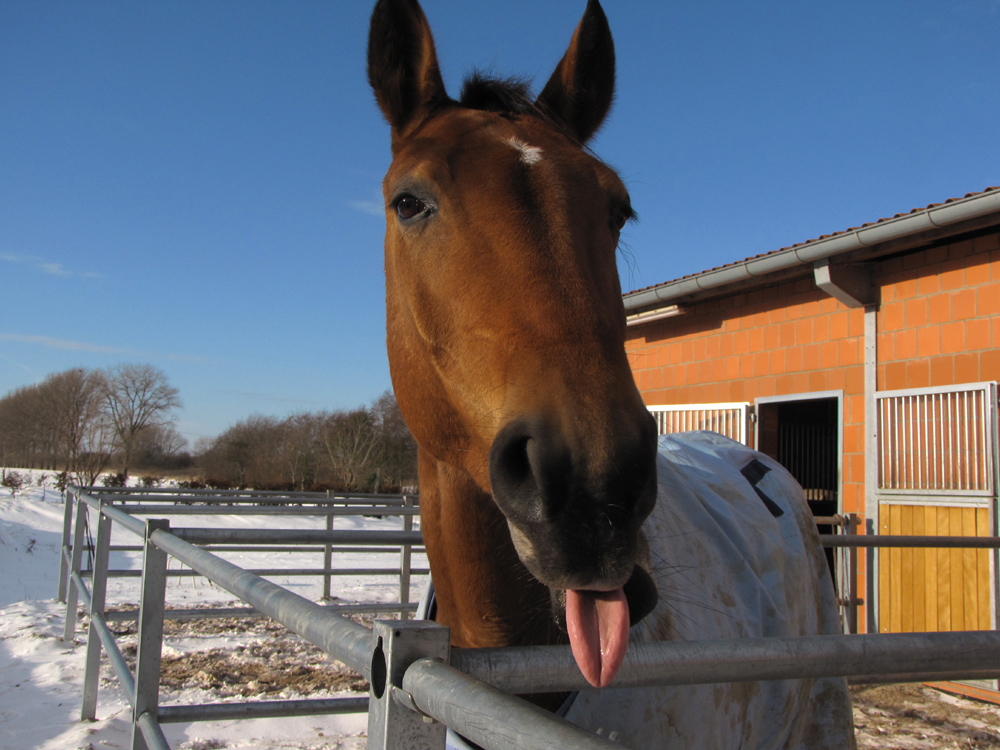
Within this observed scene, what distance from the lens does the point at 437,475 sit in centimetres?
174

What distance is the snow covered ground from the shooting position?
3.70 metres

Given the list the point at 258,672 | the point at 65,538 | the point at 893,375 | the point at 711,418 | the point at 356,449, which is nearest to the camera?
the point at 258,672

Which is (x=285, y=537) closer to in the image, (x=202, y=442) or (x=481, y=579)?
(x=481, y=579)

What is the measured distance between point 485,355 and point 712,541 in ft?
3.84

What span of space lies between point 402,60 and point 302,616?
1593 millimetres

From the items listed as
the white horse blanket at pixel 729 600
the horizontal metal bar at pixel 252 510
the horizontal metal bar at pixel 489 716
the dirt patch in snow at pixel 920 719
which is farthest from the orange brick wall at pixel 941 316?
the horizontal metal bar at pixel 489 716

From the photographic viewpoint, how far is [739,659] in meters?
0.91

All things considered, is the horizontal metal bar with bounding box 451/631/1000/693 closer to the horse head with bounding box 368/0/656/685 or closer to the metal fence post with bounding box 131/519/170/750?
the horse head with bounding box 368/0/656/685

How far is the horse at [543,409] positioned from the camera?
1008 mm

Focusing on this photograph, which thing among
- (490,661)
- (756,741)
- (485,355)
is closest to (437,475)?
(485,355)

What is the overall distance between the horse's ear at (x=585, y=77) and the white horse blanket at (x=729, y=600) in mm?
1134

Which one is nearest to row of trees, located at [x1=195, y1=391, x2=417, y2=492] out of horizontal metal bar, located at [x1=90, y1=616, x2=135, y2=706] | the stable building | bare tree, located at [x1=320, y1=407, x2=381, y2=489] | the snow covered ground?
bare tree, located at [x1=320, y1=407, x2=381, y2=489]

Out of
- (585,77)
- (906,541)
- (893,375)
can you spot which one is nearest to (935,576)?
(893,375)

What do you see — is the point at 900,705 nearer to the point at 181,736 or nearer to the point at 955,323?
the point at 955,323
